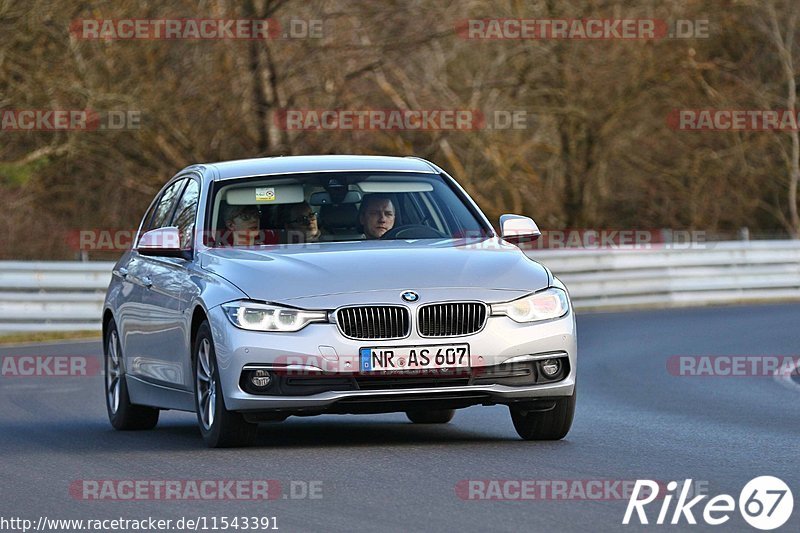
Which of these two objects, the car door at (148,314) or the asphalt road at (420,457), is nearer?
the asphalt road at (420,457)

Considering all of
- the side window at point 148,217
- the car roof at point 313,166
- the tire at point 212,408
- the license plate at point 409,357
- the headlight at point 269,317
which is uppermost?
the car roof at point 313,166

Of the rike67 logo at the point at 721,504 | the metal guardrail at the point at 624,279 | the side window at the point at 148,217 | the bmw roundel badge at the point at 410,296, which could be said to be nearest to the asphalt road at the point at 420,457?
the rike67 logo at the point at 721,504

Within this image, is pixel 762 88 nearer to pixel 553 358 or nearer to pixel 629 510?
pixel 553 358

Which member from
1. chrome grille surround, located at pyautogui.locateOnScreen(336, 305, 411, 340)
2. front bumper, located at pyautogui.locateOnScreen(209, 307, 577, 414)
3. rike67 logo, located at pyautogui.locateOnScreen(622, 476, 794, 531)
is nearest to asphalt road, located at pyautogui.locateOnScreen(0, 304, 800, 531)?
rike67 logo, located at pyautogui.locateOnScreen(622, 476, 794, 531)

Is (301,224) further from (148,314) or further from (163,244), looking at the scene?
(148,314)

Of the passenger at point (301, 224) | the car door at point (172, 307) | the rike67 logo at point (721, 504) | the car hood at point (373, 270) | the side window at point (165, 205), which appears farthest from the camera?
the side window at point (165, 205)

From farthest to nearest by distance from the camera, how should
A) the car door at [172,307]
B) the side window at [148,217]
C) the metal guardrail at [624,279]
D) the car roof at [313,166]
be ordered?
1. the metal guardrail at [624,279]
2. the side window at [148,217]
3. the car roof at [313,166]
4. the car door at [172,307]

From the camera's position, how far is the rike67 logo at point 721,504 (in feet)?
22.4

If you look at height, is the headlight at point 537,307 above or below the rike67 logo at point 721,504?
above

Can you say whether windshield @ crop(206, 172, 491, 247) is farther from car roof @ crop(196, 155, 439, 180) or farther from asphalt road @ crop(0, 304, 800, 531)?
asphalt road @ crop(0, 304, 800, 531)

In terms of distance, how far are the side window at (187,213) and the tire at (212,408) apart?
93cm

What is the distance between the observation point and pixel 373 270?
9.43 m

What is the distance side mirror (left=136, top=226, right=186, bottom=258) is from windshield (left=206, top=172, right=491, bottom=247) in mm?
213

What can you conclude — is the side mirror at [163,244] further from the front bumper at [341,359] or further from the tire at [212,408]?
the front bumper at [341,359]
